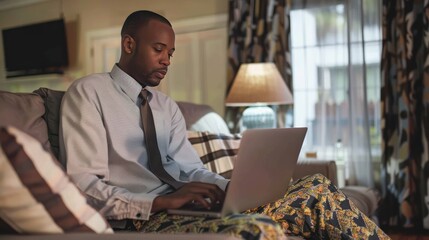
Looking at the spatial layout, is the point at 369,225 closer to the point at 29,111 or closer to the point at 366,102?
the point at 29,111

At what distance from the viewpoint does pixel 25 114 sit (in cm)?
149

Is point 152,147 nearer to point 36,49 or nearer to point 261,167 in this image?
point 261,167

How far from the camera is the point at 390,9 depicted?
3.53 metres

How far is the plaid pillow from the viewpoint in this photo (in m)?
2.28

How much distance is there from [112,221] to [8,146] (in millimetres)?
514

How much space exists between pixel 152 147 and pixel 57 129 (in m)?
0.30

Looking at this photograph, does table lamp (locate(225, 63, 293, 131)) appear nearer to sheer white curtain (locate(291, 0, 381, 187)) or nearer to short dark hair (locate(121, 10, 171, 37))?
sheer white curtain (locate(291, 0, 381, 187))

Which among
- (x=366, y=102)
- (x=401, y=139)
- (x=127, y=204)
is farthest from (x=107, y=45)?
(x=127, y=204)

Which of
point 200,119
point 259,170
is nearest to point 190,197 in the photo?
point 259,170

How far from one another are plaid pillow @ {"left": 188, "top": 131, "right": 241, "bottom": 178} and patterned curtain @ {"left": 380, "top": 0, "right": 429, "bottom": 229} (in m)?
1.66

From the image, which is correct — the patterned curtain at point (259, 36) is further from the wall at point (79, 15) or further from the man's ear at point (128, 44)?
the man's ear at point (128, 44)

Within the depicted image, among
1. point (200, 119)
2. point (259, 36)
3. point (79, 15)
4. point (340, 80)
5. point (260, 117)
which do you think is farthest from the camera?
Answer: point (79, 15)

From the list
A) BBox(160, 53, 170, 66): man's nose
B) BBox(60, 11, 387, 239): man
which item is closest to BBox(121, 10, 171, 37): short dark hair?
BBox(60, 11, 387, 239): man

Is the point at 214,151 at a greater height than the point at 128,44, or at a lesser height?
lesser
